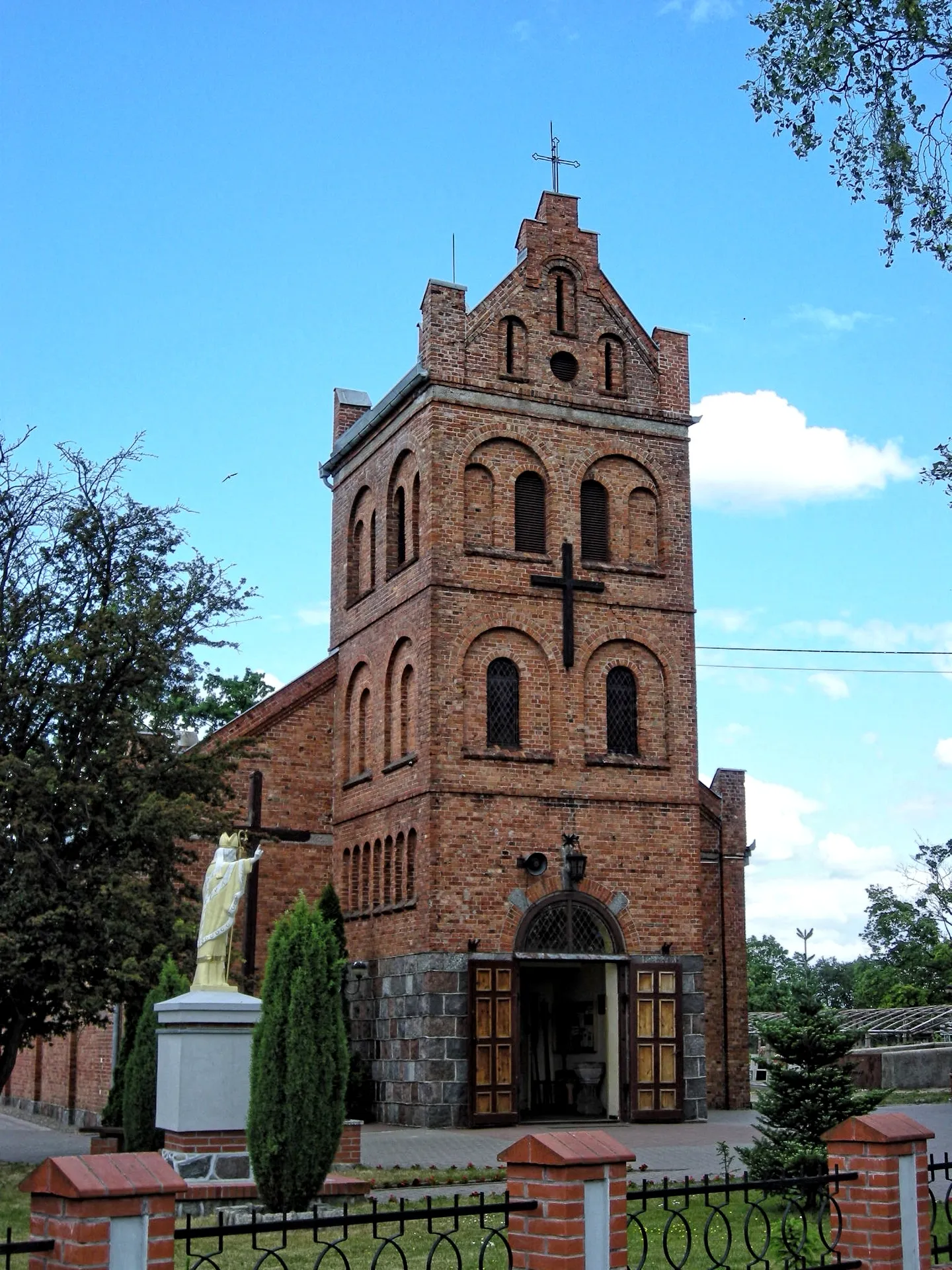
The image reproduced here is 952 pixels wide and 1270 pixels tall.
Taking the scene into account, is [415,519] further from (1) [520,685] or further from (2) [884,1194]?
(2) [884,1194]

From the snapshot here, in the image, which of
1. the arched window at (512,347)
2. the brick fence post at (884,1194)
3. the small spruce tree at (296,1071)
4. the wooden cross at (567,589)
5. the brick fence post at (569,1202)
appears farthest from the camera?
the arched window at (512,347)

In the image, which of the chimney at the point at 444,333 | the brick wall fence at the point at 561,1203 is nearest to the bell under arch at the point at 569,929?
the chimney at the point at 444,333

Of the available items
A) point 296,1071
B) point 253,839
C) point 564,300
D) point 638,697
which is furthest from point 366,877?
point 296,1071

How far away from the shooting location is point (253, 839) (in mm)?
26672

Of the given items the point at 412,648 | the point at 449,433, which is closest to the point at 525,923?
the point at 412,648

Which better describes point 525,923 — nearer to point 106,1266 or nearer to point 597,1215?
point 597,1215

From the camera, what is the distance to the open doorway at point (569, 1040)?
24812 millimetres

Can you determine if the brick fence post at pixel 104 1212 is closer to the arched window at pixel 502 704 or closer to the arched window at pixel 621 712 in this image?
the arched window at pixel 502 704

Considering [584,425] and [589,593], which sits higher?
[584,425]

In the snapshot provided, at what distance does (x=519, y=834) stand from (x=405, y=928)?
2382mm

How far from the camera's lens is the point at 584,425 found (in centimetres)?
2659

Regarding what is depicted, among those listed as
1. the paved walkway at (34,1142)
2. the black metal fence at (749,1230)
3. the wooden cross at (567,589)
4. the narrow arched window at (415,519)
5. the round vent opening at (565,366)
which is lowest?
the paved walkway at (34,1142)

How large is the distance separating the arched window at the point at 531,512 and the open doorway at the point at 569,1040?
6943 millimetres

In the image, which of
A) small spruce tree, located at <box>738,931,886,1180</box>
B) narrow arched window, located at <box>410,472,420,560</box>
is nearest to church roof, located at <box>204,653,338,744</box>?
narrow arched window, located at <box>410,472,420,560</box>
